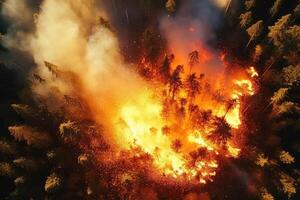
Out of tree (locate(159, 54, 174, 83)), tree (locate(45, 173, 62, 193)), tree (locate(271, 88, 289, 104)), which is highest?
tree (locate(159, 54, 174, 83))

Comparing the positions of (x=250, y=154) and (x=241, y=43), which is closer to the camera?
(x=250, y=154)

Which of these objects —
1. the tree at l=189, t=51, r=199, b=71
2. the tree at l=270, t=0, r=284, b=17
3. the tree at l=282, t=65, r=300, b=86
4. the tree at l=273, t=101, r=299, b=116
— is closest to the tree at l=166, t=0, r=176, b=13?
the tree at l=189, t=51, r=199, b=71

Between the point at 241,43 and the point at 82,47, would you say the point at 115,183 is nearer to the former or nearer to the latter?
the point at 82,47

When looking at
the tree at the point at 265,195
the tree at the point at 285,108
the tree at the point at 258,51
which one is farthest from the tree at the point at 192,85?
the tree at the point at 265,195

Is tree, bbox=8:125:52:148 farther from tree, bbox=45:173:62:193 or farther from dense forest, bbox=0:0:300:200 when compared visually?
tree, bbox=45:173:62:193

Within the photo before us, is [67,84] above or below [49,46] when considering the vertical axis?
below

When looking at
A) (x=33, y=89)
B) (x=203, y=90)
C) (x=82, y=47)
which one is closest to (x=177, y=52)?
(x=203, y=90)
